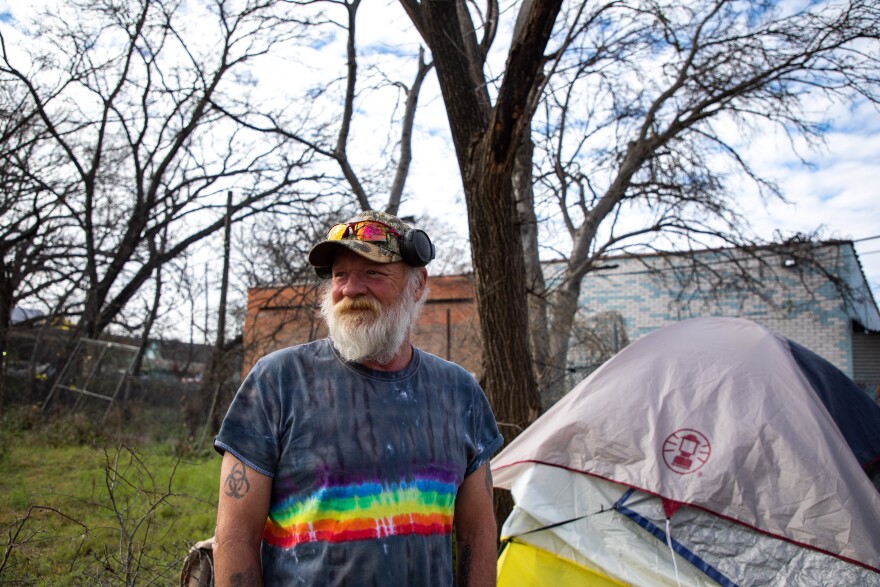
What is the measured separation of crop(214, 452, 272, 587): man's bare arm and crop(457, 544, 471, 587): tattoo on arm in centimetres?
62

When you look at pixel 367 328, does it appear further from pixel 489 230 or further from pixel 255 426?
pixel 489 230

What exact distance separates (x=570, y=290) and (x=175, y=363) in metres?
13.5

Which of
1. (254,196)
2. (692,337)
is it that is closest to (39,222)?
(254,196)

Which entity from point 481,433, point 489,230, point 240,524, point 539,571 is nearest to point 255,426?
point 240,524

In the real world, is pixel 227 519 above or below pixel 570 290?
below

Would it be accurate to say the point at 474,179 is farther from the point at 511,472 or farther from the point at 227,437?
the point at 227,437

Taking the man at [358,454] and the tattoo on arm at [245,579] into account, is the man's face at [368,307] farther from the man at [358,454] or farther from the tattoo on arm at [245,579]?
the tattoo on arm at [245,579]

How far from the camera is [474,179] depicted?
449 centimetres

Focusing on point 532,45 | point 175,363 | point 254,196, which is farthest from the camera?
point 175,363

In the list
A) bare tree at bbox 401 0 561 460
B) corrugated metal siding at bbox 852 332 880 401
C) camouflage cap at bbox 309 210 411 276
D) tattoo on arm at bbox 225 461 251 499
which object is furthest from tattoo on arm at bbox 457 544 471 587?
corrugated metal siding at bbox 852 332 880 401

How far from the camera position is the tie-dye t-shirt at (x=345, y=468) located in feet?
5.63

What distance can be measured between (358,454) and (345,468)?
2.0 inches

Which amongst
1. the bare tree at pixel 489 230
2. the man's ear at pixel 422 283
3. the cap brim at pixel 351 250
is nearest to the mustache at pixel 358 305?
the cap brim at pixel 351 250

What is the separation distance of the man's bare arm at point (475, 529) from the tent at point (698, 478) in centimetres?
167
